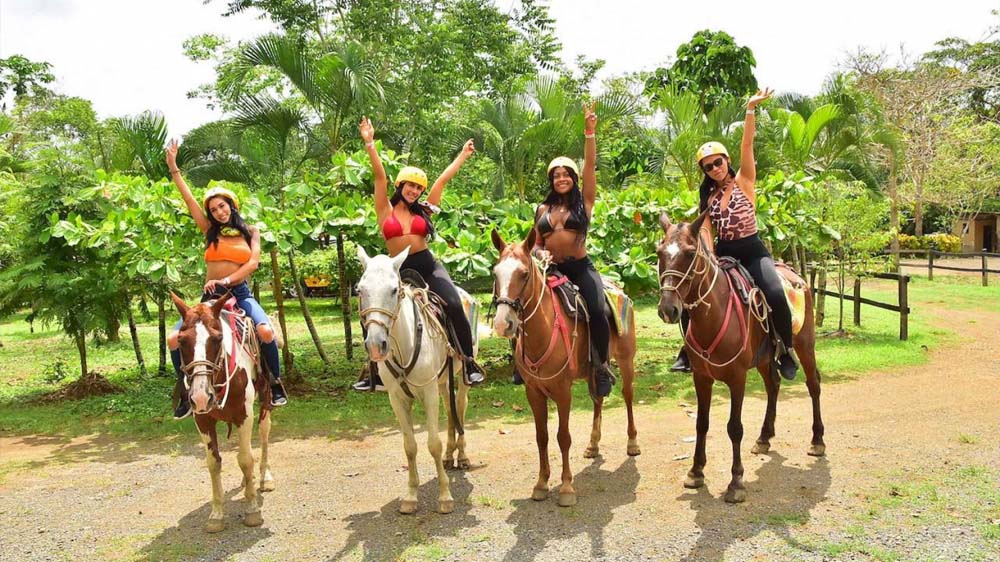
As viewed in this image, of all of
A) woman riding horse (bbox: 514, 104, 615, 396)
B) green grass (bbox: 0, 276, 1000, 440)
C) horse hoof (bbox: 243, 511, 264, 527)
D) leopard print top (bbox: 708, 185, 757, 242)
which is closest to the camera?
horse hoof (bbox: 243, 511, 264, 527)

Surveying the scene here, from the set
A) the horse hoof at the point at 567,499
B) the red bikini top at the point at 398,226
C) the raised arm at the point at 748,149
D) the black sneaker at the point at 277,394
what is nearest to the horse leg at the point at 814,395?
the raised arm at the point at 748,149

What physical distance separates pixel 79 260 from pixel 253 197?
3.59 m

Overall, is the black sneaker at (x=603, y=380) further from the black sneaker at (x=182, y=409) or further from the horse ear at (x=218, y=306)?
the black sneaker at (x=182, y=409)

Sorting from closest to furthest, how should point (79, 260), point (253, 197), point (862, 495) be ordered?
point (862, 495)
point (253, 197)
point (79, 260)

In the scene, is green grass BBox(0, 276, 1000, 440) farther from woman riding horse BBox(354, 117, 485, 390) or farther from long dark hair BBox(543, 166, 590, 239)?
long dark hair BBox(543, 166, 590, 239)

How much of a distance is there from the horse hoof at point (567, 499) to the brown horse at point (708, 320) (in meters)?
1.06

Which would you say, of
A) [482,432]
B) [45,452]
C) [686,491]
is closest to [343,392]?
[482,432]

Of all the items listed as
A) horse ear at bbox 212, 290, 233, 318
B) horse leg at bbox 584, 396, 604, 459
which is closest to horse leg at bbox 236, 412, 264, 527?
horse ear at bbox 212, 290, 233, 318

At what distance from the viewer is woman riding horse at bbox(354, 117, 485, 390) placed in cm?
615

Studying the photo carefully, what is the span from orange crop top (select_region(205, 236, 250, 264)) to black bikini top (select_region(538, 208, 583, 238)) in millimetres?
2581

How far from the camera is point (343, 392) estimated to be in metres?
10.9

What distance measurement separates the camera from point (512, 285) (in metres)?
5.20

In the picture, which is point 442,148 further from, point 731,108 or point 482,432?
point 482,432

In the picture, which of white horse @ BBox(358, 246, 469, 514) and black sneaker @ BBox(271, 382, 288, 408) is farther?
black sneaker @ BBox(271, 382, 288, 408)
